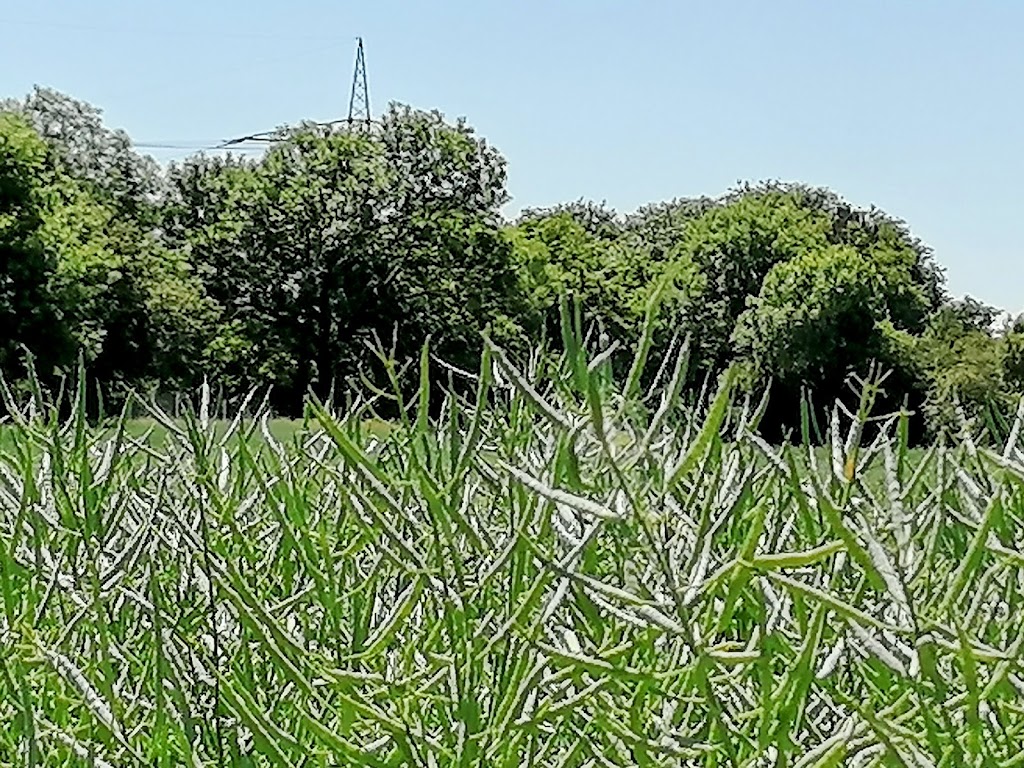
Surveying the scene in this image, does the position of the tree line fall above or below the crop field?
below

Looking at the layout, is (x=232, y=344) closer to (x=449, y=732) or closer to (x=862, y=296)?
(x=862, y=296)

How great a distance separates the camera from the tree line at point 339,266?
20.6 meters

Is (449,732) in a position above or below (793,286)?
above

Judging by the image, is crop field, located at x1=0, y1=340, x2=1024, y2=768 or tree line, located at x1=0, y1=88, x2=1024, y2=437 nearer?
crop field, located at x1=0, y1=340, x2=1024, y2=768

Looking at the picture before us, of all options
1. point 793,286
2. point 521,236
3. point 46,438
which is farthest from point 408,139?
point 46,438

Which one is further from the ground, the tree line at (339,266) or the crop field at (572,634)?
the crop field at (572,634)

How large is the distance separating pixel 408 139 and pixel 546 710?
25.3 metres

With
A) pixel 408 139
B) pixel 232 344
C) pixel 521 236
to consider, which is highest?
pixel 408 139

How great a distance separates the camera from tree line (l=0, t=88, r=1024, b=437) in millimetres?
20609

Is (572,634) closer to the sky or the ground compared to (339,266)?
closer to the sky

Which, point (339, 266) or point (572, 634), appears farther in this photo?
point (339, 266)

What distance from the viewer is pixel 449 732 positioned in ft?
1.26

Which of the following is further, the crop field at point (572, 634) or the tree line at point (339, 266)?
the tree line at point (339, 266)

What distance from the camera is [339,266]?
24531 mm
